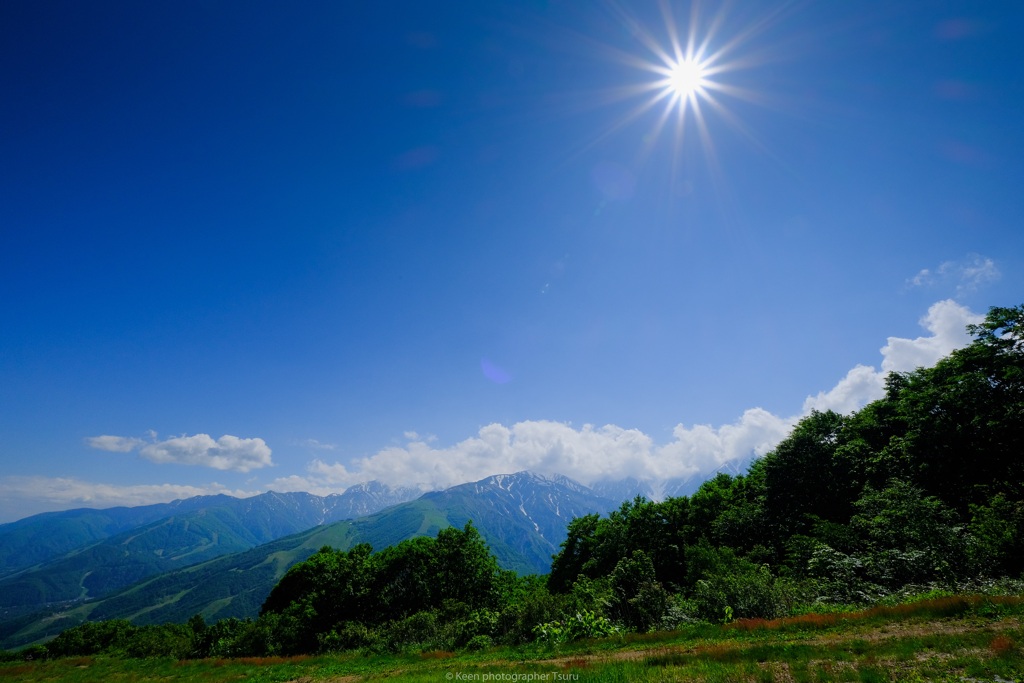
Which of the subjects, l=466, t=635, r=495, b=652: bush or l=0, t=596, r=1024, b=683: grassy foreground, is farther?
l=466, t=635, r=495, b=652: bush

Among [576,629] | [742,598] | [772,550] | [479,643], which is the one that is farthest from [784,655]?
[772,550]

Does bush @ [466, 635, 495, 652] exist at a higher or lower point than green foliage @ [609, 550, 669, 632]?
lower

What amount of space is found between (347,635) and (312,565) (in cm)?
3031

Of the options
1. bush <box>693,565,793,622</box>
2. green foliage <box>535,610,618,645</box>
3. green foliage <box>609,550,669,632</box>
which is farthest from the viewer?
green foliage <box>609,550,669,632</box>

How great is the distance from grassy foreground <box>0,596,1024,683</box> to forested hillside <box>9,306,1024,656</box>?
159 inches

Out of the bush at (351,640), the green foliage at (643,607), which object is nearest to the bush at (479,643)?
the green foliage at (643,607)

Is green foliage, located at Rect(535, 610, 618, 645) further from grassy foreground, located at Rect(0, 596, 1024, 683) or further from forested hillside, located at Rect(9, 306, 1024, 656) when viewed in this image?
grassy foreground, located at Rect(0, 596, 1024, 683)

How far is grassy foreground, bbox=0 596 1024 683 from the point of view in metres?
12.2

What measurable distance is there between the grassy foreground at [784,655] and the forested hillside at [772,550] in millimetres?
4046

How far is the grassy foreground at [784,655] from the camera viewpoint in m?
12.2

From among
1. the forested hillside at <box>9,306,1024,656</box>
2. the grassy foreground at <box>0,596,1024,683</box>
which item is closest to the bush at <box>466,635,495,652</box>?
the forested hillside at <box>9,306,1024,656</box>

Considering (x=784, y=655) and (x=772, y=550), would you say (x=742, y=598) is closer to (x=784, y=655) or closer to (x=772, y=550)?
(x=784, y=655)

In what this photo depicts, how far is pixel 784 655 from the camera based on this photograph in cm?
1459

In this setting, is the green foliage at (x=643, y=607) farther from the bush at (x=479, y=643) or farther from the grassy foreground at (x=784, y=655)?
the bush at (x=479, y=643)
